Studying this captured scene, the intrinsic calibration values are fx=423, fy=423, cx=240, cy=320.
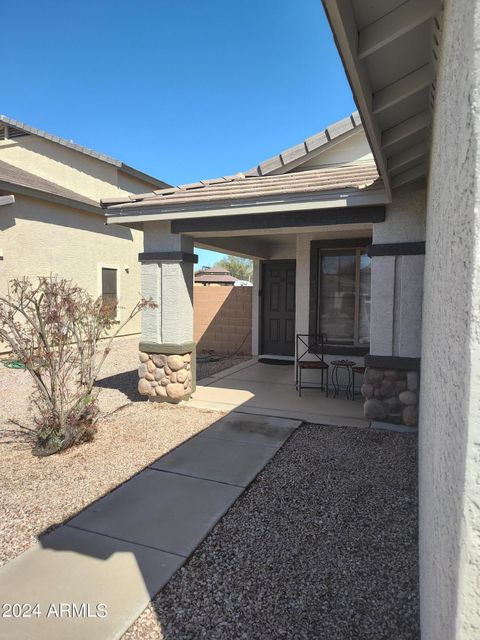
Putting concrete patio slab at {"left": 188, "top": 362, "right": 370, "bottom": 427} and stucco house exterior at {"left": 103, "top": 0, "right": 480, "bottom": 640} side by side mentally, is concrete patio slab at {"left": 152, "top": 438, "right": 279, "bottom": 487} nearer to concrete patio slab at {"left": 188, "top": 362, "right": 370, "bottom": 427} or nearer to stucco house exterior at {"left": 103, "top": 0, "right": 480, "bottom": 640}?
concrete patio slab at {"left": 188, "top": 362, "right": 370, "bottom": 427}

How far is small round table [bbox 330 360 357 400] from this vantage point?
7385 millimetres

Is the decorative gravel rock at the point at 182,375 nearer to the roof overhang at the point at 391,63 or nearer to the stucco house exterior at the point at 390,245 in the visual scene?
the stucco house exterior at the point at 390,245

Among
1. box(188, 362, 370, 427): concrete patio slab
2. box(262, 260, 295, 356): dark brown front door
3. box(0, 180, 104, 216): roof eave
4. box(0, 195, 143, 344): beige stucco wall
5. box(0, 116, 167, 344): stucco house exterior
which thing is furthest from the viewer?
box(0, 116, 167, 344): stucco house exterior

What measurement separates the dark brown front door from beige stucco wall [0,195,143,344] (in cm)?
666

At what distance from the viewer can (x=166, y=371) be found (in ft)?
22.8

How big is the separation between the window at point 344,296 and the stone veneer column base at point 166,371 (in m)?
2.76

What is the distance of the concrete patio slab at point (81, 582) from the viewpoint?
94.5 inches

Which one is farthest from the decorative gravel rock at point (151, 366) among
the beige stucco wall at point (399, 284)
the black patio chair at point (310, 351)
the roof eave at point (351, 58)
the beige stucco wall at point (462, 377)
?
the beige stucco wall at point (462, 377)

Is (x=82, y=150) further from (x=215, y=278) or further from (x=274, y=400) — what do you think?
(x=274, y=400)

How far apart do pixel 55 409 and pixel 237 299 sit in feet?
27.6

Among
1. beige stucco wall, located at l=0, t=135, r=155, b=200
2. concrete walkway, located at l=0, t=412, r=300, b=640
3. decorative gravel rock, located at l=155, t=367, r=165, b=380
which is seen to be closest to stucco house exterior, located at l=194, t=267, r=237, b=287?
beige stucco wall, located at l=0, t=135, r=155, b=200

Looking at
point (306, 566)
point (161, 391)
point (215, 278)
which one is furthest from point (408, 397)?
point (215, 278)

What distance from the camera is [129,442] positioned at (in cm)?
532

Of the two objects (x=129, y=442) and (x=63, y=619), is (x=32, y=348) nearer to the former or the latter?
(x=129, y=442)
